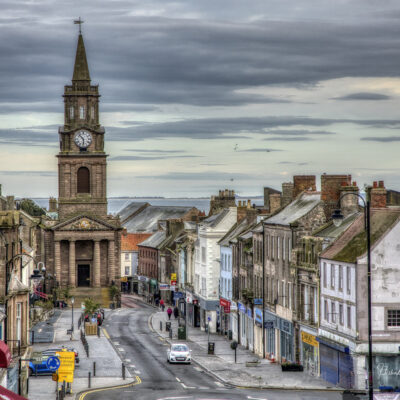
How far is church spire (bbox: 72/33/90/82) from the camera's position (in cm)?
14077

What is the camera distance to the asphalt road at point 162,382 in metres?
50.8

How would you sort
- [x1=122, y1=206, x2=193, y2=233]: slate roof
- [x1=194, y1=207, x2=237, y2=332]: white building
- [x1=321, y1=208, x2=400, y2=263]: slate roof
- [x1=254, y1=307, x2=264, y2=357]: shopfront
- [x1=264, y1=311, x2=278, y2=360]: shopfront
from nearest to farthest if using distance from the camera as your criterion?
[x1=321, y1=208, x2=400, y2=263]: slate roof → [x1=264, y1=311, x2=278, y2=360]: shopfront → [x1=254, y1=307, x2=264, y2=357]: shopfront → [x1=194, y1=207, x2=237, y2=332]: white building → [x1=122, y1=206, x2=193, y2=233]: slate roof

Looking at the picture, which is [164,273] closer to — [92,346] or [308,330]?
[92,346]

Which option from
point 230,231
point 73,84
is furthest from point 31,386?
point 73,84

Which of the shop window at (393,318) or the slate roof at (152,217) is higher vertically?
the slate roof at (152,217)

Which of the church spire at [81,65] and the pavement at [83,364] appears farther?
the church spire at [81,65]

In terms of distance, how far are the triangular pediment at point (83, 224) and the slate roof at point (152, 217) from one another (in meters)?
40.2

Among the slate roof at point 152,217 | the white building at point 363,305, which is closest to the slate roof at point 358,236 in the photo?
the white building at point 363,305

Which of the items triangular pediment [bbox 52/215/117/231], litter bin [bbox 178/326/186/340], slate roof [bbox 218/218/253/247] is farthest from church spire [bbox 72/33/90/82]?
litter bin [bbox 178/326/186/340]

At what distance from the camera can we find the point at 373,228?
5428 centimetres

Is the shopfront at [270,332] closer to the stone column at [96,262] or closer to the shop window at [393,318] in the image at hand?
the shop window at [393,318]

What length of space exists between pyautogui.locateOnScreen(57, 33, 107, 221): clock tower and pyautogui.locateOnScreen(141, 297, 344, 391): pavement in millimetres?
59008

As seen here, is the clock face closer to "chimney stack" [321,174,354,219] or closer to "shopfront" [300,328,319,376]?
"chimney stack" [321,174,354,219]

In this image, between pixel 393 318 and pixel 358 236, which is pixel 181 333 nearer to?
pixel 358 236
